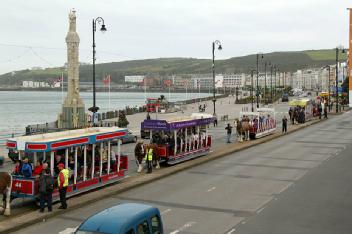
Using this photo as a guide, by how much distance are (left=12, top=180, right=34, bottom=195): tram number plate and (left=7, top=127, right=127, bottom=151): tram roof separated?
3.33 feet

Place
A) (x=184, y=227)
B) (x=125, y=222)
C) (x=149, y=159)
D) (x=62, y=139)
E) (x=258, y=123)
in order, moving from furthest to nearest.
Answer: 1. (x=258, y=123)
2. (x=149, y=159)
3. (x=62, y=139)
4. (x=184, y=227)
5. (x=125, y=222)

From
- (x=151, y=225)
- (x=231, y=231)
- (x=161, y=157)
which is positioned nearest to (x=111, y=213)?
(x=151, y=225)

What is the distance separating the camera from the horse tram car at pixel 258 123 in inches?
1451

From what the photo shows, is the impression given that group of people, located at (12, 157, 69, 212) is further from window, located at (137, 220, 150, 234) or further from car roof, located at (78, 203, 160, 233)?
window, located at (137, 220, 150, 234)

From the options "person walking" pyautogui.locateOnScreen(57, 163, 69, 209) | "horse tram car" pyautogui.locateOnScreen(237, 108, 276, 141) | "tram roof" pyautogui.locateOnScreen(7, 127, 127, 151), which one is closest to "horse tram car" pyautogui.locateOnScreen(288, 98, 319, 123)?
"horse tram car" pyautogui.locateOnScreen(237, 108, 276, 141)

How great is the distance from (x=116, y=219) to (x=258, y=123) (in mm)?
29692

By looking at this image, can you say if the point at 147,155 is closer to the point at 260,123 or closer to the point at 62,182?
the point at 62,182

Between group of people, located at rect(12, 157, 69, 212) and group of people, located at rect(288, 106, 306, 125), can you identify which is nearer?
A: group of people, located at rect(12, 157, 69, 212)

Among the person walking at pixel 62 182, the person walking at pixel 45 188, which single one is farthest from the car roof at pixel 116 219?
the person walking at pixel 62 182

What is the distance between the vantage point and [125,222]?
9227 mm

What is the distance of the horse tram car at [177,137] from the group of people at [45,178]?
27.3ft

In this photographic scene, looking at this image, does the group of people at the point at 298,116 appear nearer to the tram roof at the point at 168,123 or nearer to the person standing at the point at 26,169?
the tram roof at the point at 168,123

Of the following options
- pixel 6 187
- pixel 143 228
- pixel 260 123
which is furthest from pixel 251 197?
pixel 260 123

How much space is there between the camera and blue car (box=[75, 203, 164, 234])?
9.09m
